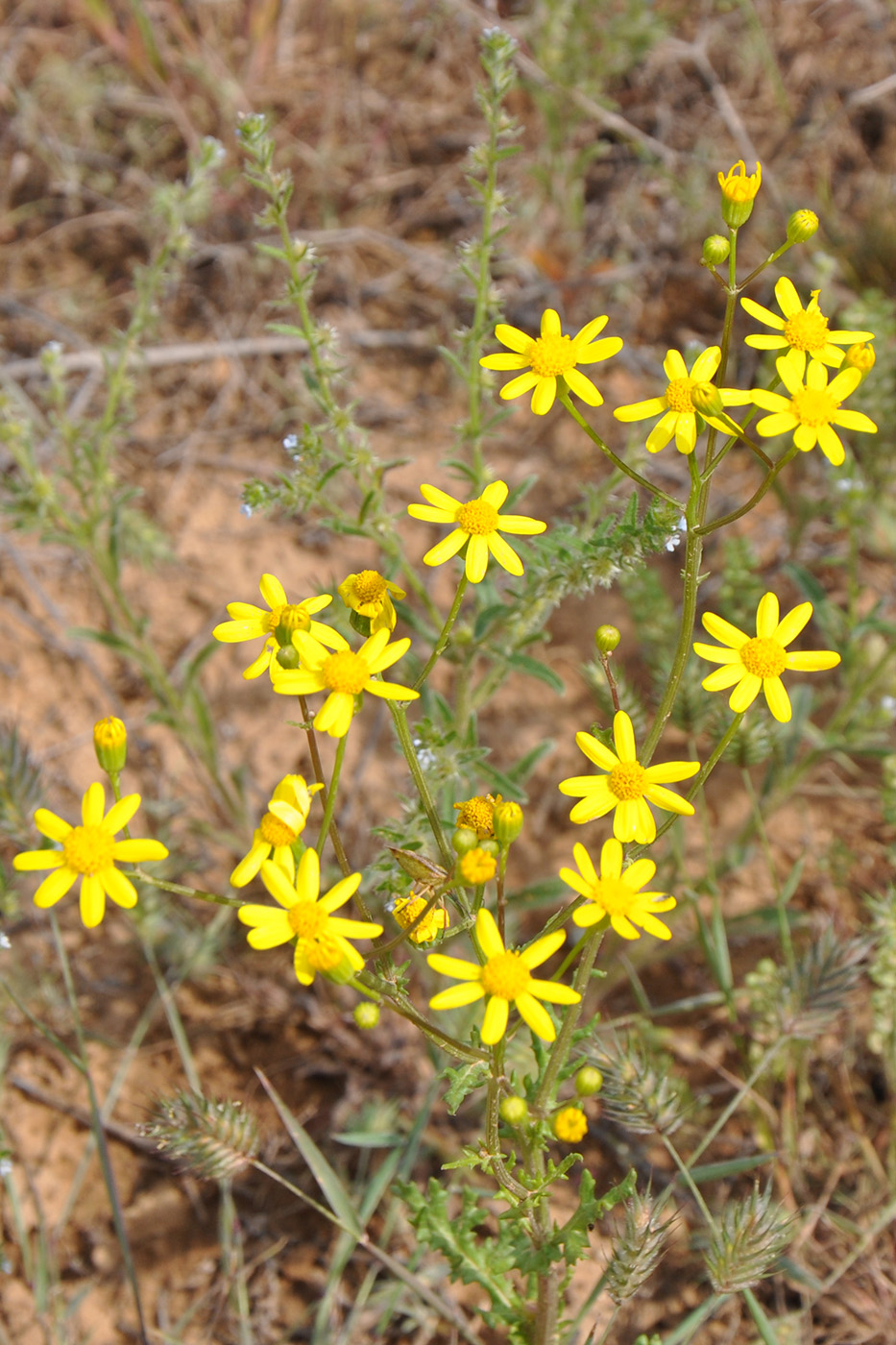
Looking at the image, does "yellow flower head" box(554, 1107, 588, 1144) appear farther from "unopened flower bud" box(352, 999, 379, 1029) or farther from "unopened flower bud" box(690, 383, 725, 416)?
"unopened flower bud" box(690, 383, 725, 416)

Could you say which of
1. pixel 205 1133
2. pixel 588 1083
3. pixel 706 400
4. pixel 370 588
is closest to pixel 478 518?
pixel 370 588

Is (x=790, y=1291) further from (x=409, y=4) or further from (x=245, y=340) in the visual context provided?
(x=409, y=4)

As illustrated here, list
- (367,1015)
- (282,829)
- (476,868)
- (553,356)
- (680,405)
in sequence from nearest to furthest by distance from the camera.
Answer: (476,868) < (367,1015) < (282,829) < (680,405) < (553,356)

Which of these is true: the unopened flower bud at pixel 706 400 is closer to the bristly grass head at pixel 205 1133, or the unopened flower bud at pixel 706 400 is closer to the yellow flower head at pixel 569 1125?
the yellow flower head at pixel 569 1125

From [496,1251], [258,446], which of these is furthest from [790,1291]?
[258,446]

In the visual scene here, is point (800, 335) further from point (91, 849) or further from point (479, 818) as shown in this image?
point (91, 849)

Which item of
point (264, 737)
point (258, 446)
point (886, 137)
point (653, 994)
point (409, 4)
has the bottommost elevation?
point (653, 994)
